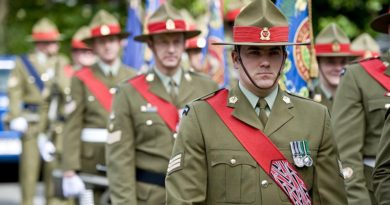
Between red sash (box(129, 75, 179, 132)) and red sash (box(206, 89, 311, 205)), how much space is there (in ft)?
8.36

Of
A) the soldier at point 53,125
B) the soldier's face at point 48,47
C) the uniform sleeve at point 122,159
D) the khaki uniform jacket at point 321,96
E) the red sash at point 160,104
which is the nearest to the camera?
the uniform sleeve at point 122,159

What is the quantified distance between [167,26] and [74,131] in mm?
2424

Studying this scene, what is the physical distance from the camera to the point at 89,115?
11.9 metres

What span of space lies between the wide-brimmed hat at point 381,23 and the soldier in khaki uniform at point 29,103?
812cm

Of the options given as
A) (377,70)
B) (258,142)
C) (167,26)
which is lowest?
(258,142)

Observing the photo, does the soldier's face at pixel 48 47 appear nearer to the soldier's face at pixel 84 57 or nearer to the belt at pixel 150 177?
the soldier's face at pixel 84 57

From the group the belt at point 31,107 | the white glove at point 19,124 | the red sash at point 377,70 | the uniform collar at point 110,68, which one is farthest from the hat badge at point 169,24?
the belt at point 31,107

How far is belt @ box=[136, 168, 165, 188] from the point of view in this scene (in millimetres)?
9125

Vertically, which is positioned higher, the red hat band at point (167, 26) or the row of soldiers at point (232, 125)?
the red hat band at point (167, 26)

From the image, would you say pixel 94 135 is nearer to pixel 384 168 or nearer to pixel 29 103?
pixel 29 103

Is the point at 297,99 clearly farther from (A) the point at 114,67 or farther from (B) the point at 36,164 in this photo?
(B) the point at 36,164

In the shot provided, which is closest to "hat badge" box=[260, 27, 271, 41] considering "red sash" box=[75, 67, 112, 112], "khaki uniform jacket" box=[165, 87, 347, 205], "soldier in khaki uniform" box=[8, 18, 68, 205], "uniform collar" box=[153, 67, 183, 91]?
"khaki uniform jacket" box=[165, 87, 347, 205]

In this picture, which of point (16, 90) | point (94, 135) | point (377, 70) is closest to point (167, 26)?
point (377, 70)

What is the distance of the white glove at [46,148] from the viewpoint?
14.9m
